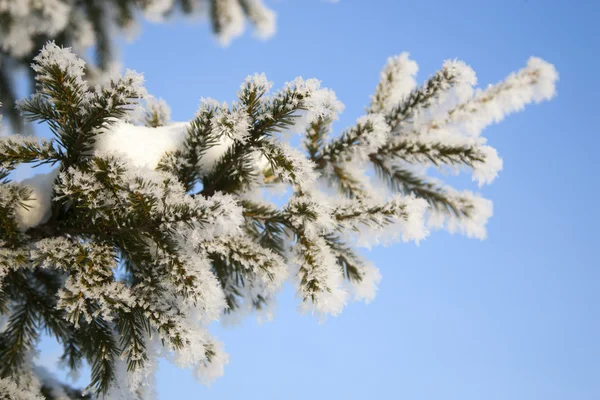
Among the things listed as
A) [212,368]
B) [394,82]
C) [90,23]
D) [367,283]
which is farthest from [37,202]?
[90,23]

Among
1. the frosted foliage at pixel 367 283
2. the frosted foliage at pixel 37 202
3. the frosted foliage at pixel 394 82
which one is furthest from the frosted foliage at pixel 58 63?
the frosted foliage at pixel 394 82

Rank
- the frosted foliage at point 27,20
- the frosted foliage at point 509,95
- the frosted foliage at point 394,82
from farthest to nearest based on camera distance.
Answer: the frosted foliage at point 27,20 < the frosted foliage at point 394,82 < the frosted foliage at point 509,95

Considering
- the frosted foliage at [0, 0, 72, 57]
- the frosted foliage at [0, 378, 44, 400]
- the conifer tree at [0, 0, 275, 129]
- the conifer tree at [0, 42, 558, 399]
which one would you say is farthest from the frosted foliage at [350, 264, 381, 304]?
the frosted foliage at [0, 0, 72, 57]

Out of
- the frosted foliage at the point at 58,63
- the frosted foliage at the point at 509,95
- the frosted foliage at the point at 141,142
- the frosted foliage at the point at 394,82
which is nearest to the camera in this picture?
the frosted foliage at the point at 58,63

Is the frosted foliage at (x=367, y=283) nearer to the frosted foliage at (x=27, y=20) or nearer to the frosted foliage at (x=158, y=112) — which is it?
the frosted foliage at (x=158, y=112)

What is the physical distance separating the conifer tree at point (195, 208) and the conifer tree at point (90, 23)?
0.78 meters

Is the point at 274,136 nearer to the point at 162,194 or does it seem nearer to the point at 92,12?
the point at 162,194

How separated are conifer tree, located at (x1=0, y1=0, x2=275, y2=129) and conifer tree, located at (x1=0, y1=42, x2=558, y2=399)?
783mm

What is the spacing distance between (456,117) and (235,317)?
108cm

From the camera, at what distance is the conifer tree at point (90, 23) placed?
227 cm

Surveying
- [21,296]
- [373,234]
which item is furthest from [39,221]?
[373,234]

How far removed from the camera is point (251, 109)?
1.11 m

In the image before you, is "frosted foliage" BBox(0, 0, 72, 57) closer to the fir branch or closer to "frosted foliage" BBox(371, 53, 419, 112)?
the fir branch

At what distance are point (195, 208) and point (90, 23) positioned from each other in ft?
7.25
